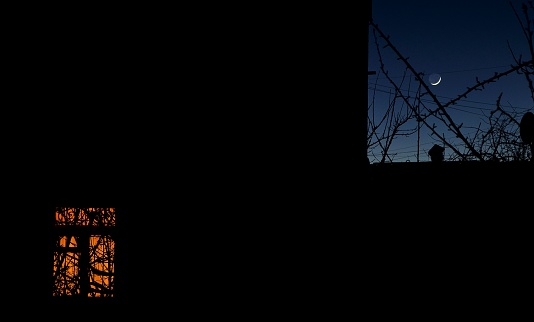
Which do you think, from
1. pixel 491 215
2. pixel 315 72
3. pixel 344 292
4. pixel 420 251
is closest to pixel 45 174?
pixel 315 72

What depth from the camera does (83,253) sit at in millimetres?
4039

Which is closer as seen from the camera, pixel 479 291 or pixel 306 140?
pixel 479 291

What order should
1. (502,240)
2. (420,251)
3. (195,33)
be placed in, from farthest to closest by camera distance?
(195,33) → (420,251) → (502,240)

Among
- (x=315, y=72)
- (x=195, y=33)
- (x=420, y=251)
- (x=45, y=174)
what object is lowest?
(x=420, y=251)

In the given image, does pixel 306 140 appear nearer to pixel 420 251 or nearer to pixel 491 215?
pixel 420 251

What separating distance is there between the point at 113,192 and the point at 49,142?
69 cm

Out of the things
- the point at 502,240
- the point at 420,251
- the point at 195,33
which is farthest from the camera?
the point at 195,33

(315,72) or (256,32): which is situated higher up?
(256,32)

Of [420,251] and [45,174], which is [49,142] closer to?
[45,174]

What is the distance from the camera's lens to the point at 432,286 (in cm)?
366

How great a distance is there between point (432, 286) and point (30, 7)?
4.26 meters

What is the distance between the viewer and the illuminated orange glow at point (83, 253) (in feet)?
13.0

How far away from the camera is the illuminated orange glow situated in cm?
396

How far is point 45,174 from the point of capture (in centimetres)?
381
